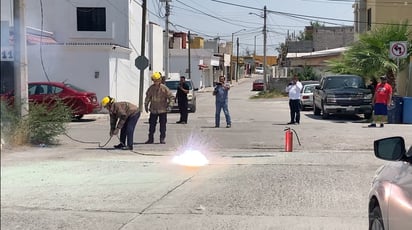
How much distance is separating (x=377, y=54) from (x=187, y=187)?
60.6 ft

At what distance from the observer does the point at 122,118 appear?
13039 mm

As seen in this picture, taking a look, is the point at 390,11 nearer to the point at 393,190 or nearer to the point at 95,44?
the point at 95,44

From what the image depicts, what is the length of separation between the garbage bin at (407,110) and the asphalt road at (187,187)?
23.7 ft

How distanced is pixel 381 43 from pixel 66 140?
51.7 feet

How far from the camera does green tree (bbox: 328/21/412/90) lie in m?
25.1

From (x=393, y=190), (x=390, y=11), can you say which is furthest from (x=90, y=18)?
(x=393, y=190)

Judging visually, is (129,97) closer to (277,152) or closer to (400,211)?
(277,152)

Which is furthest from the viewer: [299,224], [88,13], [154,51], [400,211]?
[154,51]

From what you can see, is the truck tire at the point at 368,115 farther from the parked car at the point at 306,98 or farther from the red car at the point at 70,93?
the red car at the point at 70,93

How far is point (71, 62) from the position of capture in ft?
92.4

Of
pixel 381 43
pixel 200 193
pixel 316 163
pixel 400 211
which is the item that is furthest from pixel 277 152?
pixel 381 43

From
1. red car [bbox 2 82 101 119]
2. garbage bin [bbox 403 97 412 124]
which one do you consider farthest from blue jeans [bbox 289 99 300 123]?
red car [bbox 2 82 101 119]

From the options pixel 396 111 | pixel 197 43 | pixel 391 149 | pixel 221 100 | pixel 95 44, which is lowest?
pixel 396 111

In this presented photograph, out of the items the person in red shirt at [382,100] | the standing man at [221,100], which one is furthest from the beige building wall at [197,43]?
the person in red shirt at [382,100]
